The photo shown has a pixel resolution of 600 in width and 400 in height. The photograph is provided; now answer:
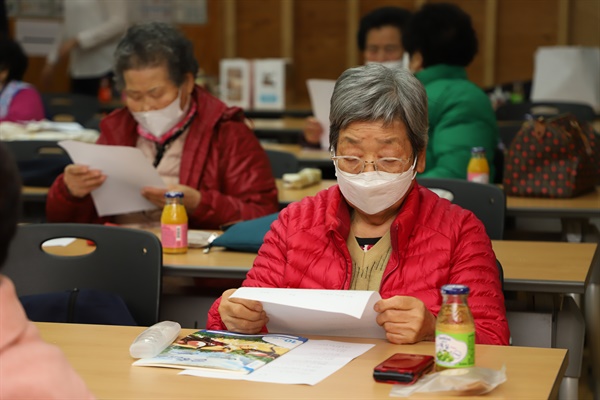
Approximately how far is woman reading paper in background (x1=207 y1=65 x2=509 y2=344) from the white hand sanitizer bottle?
167 mm

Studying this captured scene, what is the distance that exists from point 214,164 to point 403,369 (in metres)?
1.92

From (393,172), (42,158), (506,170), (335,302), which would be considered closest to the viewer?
(335,302)

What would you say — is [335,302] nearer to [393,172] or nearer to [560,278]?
[393,172]

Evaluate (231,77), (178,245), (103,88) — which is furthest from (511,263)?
(103,88)

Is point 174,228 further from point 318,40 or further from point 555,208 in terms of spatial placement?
point 318,40

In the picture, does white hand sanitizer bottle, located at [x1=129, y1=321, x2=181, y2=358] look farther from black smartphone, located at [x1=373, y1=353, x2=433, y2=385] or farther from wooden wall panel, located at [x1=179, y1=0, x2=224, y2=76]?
wooden wall panel, located at [x1=179, y1=0, x2=224, y2=76]

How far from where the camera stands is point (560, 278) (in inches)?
110

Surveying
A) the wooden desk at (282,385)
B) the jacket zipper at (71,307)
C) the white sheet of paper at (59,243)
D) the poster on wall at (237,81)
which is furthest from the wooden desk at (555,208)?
the poster on wall at (237,81)

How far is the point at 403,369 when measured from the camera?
1.88m

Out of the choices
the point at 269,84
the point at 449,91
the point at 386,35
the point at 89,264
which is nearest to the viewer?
the point at 89,264

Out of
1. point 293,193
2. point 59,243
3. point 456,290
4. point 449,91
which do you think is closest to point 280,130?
point 449,91

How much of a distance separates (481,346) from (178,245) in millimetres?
1247

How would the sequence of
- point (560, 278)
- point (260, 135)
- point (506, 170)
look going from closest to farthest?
point (560, 278) < point (506, 170) < point (260, 135)

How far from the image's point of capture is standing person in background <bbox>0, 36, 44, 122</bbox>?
21.1 ft
